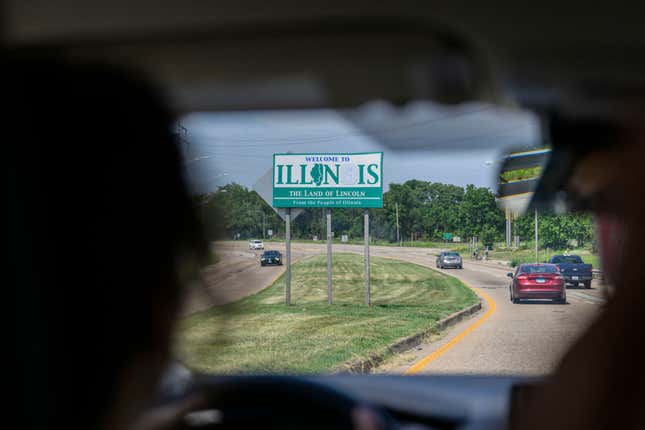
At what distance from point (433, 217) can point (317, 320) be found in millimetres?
6394

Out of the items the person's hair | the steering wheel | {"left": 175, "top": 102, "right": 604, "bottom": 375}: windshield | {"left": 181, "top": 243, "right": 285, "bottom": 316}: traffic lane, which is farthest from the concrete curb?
the person's hair

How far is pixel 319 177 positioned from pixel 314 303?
2742 millimetres

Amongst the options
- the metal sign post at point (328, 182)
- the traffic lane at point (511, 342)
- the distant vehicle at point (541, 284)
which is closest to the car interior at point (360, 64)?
the traffic lane at point (511, 342)

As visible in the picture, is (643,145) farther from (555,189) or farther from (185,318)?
(185,318)

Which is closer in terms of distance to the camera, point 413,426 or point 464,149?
point 413,426

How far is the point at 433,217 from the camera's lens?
486 cm

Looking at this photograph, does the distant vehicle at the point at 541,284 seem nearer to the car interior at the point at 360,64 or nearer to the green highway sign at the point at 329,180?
the green highway sign at the point at 329,180

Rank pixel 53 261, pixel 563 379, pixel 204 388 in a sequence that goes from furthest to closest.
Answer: pixel 204 388, pixel 53 261, pixel 563 379

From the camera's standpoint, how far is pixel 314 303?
1390 cm

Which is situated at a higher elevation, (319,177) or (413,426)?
(319,177)

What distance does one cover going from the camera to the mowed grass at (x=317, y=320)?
5.07 feet

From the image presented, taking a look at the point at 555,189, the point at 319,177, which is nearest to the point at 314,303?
the point at 319,177

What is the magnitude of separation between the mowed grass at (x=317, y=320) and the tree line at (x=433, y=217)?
23cm

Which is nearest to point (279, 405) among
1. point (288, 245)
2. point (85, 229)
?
point (85, 229)
